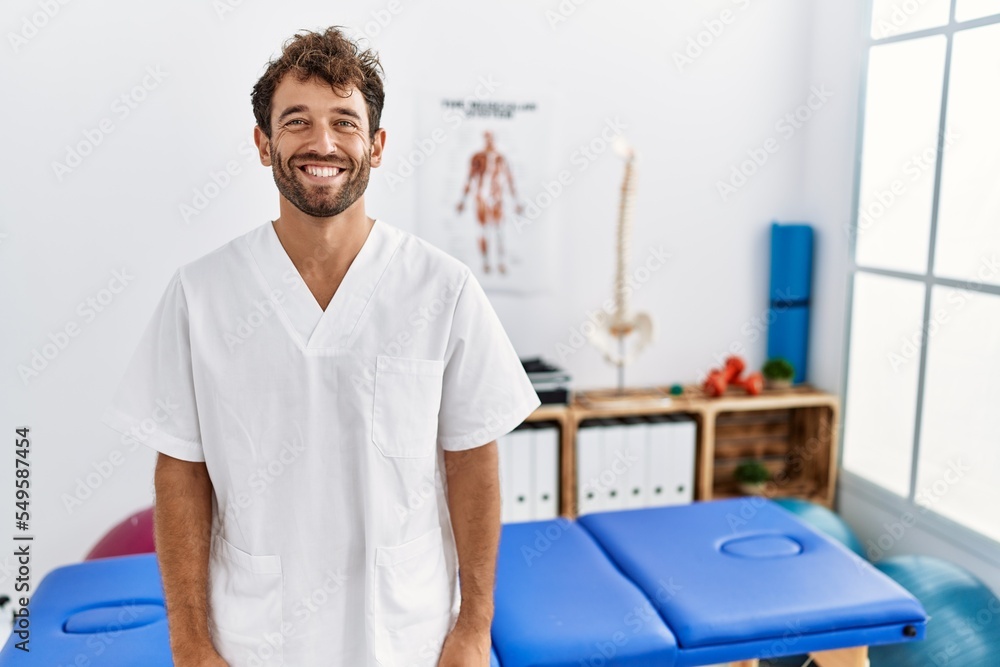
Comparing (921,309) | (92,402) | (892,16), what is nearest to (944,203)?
(921,309)

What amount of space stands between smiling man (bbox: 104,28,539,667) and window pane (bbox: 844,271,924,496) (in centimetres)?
192

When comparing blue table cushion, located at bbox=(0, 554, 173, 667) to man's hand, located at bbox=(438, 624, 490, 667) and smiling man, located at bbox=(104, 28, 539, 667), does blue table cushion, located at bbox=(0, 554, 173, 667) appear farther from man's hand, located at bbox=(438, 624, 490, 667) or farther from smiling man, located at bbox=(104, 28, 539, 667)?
man's hand, located at bbox=(438, 624, 490, 667)

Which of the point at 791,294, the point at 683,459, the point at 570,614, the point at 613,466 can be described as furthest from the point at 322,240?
the point at 791,294

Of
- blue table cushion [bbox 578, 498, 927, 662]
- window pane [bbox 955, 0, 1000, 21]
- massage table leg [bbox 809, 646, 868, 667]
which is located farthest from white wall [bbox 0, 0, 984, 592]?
massage table leg [bbox 809, 646, 868, 667]

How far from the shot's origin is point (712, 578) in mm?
1740

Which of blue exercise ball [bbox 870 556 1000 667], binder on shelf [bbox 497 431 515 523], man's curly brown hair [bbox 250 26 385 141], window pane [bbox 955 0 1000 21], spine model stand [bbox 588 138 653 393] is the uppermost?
window pane [bbox 955 0 1000 21]

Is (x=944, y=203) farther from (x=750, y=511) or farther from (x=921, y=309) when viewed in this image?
(x=750, y=511)

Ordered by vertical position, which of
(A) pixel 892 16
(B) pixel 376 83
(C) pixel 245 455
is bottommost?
(C) pixel 245 455

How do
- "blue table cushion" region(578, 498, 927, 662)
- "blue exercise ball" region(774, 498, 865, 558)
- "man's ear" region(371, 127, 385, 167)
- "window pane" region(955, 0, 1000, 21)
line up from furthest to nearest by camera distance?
"blue exercise ball" region(774, 498, 865, 558) < "window pane" region(955, 0, 1000, 21) < "blue table cushion" region(578, 498, 927, 662) < "man's ear" region(371, 127, 385, 167)

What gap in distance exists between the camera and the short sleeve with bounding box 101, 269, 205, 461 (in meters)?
1.24

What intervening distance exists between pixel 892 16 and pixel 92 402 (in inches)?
113

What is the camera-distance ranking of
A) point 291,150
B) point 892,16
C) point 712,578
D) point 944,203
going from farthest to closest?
point 892,16 → point 944,203 → point 712,578 → point 291,150

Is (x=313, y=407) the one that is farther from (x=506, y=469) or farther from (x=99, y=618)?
(x=506, y=469)

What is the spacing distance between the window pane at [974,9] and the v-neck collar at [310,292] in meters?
2.03
